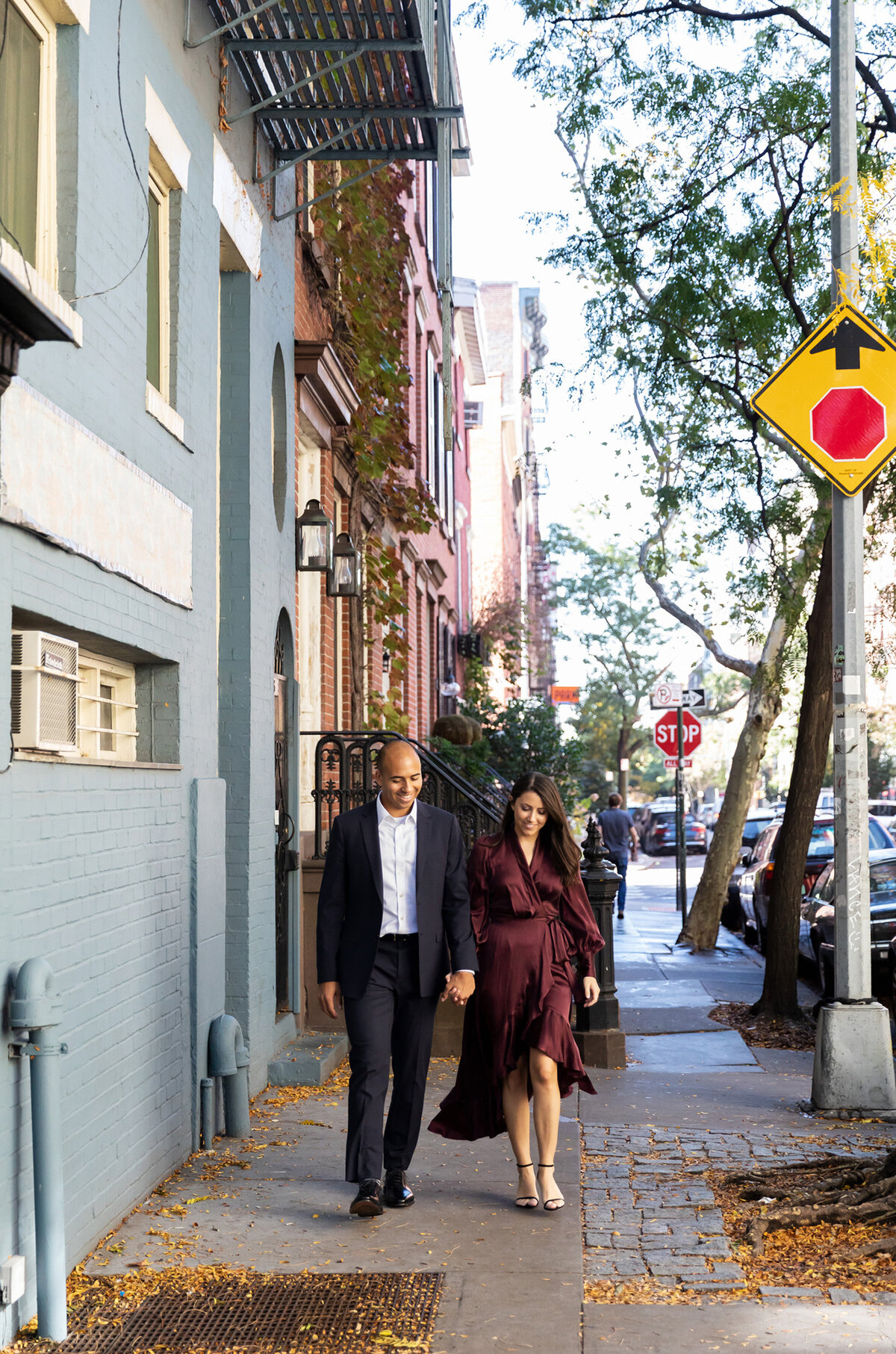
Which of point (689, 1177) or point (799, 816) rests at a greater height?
point (799, 816)

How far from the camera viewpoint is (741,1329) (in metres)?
4.58

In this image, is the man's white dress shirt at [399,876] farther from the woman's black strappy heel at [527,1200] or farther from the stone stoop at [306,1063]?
→ the stone stoop at [306,1063]

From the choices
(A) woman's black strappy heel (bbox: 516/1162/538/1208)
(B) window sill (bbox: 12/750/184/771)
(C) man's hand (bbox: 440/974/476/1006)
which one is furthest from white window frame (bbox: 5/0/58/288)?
(A) woman's black strappy heel (bbox: 516/1162/538/1208)

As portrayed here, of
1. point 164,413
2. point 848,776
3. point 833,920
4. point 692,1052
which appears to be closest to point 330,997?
point 164,413

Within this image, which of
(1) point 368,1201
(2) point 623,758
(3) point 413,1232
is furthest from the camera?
(2) point 623,758

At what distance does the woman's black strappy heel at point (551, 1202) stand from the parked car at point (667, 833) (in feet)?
127

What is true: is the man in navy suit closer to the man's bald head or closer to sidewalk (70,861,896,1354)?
the man's bald head

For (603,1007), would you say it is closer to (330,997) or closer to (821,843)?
(330,997)

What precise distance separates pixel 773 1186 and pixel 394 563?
8666mm

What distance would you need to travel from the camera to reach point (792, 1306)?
15.6 ft

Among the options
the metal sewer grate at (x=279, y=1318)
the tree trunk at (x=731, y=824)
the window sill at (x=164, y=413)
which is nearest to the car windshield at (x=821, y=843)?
the tree trunk at (x=731, y=824)

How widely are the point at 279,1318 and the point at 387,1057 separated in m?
1.40

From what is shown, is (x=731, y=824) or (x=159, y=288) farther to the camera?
(x=731, y=824)

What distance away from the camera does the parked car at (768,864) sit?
1661 centimetres
